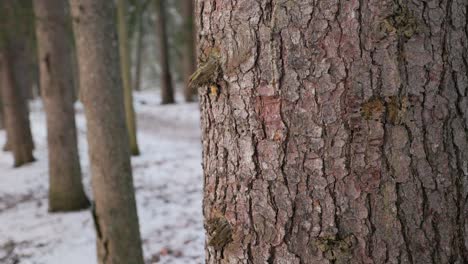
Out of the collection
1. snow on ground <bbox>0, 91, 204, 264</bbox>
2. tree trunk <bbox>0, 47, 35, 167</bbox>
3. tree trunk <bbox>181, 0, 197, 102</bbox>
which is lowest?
snow on ground <bbox>0, 91, 204, 264</bbox>

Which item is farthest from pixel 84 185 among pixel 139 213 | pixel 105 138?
pixel 105 138

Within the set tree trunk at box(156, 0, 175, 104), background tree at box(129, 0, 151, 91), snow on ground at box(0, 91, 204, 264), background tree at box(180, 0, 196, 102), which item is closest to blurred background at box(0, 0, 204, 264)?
snow on ground at box(0, 91, 204, 264)

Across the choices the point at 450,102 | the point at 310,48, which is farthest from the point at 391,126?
the point at 310,48

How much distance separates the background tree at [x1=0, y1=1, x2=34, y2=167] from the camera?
9.88m

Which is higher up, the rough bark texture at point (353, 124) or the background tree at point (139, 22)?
the background tree at point (139, 22)

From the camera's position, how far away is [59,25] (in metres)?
6.64

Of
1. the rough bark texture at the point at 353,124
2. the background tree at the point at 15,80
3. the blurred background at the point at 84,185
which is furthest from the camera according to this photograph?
the background tree at the point at 15,80

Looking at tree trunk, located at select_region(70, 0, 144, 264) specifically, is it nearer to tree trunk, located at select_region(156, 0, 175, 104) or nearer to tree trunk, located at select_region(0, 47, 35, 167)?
tree trunk, located at select_region(0, 47, 35, 167)

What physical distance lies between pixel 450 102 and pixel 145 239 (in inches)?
185

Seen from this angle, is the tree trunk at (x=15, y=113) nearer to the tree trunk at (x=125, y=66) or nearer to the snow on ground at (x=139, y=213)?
the snow on ground at (x=139, y=213)

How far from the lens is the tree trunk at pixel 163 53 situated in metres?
18.6

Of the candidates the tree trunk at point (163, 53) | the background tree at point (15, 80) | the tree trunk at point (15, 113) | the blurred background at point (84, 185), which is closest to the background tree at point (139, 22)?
the blurred background at point (84, 185)

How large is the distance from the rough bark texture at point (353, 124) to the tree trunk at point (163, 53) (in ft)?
58.2

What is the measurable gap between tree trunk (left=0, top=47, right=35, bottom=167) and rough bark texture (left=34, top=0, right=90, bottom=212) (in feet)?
13.6
